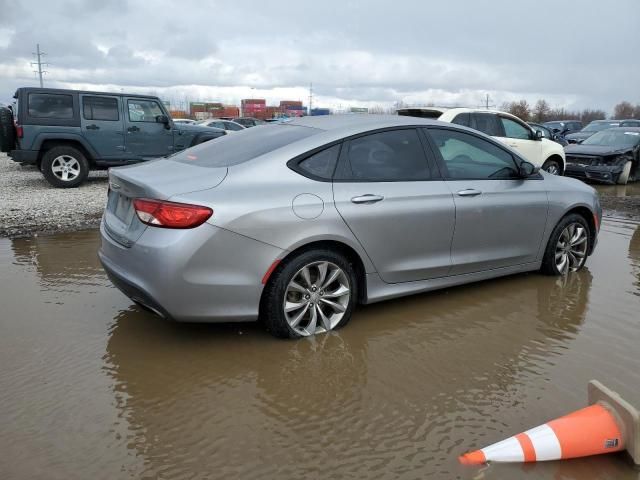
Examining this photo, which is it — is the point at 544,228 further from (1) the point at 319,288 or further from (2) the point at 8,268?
(2) the point at 8,268

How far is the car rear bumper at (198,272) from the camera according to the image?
337cm

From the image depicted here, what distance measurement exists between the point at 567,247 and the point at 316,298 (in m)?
2.98

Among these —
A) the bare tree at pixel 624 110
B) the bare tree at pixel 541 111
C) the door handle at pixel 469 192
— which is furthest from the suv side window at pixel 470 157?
the bare tree at pixel 624 110

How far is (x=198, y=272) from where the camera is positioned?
3406 mm

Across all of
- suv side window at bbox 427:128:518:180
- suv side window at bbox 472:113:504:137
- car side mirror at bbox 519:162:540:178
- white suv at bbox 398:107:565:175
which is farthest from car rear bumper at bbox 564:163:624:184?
suv side window at bbox 427:128:518:180

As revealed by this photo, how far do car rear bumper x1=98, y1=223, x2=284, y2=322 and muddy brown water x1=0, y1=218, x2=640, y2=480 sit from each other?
372mm

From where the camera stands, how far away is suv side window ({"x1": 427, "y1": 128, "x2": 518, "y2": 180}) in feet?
15.0

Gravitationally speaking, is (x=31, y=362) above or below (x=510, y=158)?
below

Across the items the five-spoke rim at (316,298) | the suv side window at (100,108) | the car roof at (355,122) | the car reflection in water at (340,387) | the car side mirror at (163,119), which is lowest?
the car reflection in water at (340,387)

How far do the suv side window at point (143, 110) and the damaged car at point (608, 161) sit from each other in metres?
9.51

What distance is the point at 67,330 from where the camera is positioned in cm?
404

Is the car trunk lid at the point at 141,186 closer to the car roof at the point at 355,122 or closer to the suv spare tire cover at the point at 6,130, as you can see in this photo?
the car roof at the point at 355,122

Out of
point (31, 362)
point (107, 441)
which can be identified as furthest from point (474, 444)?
point (31, 362)

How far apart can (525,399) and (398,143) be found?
6.94 feet
